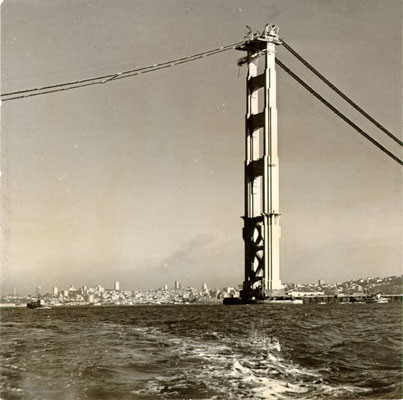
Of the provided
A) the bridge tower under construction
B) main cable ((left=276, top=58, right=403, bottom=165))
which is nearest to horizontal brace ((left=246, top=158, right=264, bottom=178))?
the bridge tower under construction

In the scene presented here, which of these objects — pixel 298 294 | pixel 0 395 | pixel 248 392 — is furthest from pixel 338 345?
pixel 298 294

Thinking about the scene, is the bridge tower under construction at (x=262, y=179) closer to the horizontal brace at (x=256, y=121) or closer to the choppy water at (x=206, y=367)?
the horizontal brace at (x=256, y=121)

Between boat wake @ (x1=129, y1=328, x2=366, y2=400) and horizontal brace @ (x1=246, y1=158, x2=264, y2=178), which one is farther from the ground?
horizontal brace @ (x1=246, y1=158, x2=264, y2=178)

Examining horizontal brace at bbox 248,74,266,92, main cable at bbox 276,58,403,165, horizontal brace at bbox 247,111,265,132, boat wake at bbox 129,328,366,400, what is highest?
horizontal brace at bbox 248,74,266,92

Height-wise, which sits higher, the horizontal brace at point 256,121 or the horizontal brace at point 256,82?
the horizontal brace at point 256,82

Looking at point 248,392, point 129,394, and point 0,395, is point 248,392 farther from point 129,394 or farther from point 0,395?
point 0,395

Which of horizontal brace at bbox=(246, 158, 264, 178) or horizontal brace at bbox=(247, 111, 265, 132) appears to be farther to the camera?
horizontal brace at bbox=(247, 111, 265, 132)

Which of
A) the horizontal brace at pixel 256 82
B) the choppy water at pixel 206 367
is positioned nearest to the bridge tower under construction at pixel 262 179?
the horizontal brace at pixel 256 82

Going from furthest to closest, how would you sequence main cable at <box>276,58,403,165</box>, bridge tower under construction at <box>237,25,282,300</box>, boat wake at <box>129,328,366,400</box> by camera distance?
bridge tower under construction at <box>237,25,282,300</box> < main cable at <box>276,58,403,165</box> < boat wake at <box>129,328,366,400</box>

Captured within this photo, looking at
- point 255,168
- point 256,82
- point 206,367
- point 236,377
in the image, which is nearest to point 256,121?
point 256,82

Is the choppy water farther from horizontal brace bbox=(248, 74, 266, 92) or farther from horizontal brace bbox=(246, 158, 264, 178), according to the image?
horizontal brace bbox=(248, 74, 266, 92)
